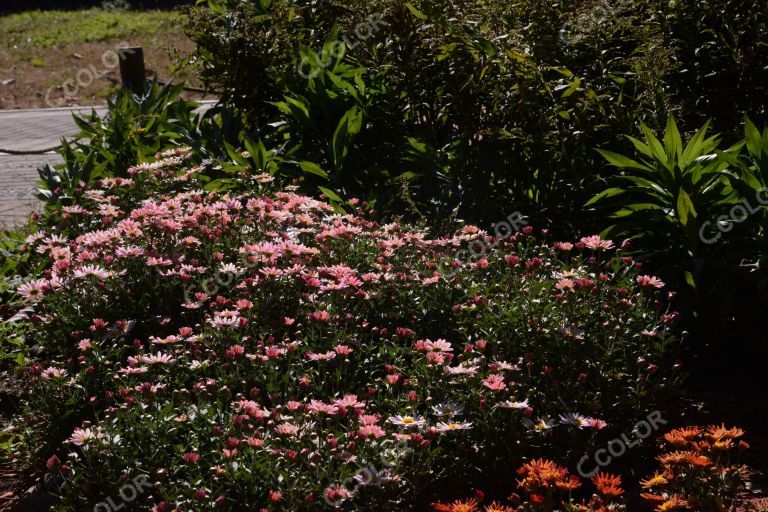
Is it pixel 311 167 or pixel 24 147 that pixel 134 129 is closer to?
pixel 311 167

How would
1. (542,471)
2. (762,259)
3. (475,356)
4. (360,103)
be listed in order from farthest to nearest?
1. (360,103)
2. (762,259)
3. (475,356)
4. (542,471)

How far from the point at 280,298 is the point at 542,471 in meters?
1.68

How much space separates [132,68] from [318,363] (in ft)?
22.6

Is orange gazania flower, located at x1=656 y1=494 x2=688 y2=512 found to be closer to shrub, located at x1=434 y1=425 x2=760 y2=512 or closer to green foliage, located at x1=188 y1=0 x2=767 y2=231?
shrub, located at x1=434 y1=425 x2=760 y2=512

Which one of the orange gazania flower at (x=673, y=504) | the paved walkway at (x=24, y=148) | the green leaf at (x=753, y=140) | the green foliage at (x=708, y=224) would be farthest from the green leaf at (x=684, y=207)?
the paved walkway at (x=24, y=148)

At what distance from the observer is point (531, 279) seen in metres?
4.09

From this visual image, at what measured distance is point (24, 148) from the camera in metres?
10.9

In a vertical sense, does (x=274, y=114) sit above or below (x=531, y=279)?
above

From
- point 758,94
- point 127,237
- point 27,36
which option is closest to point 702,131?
point 758,94

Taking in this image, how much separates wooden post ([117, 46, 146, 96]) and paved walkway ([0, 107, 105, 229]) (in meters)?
0.66

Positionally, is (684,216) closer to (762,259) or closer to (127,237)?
(762,259)

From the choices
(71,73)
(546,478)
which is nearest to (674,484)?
(546,478)

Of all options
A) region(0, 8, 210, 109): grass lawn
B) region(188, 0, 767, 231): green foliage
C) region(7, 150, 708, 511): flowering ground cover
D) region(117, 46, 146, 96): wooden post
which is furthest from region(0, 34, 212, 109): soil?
region(7, 150, 708, 511): flowering ground cover

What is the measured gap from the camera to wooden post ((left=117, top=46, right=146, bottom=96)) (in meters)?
9.46
